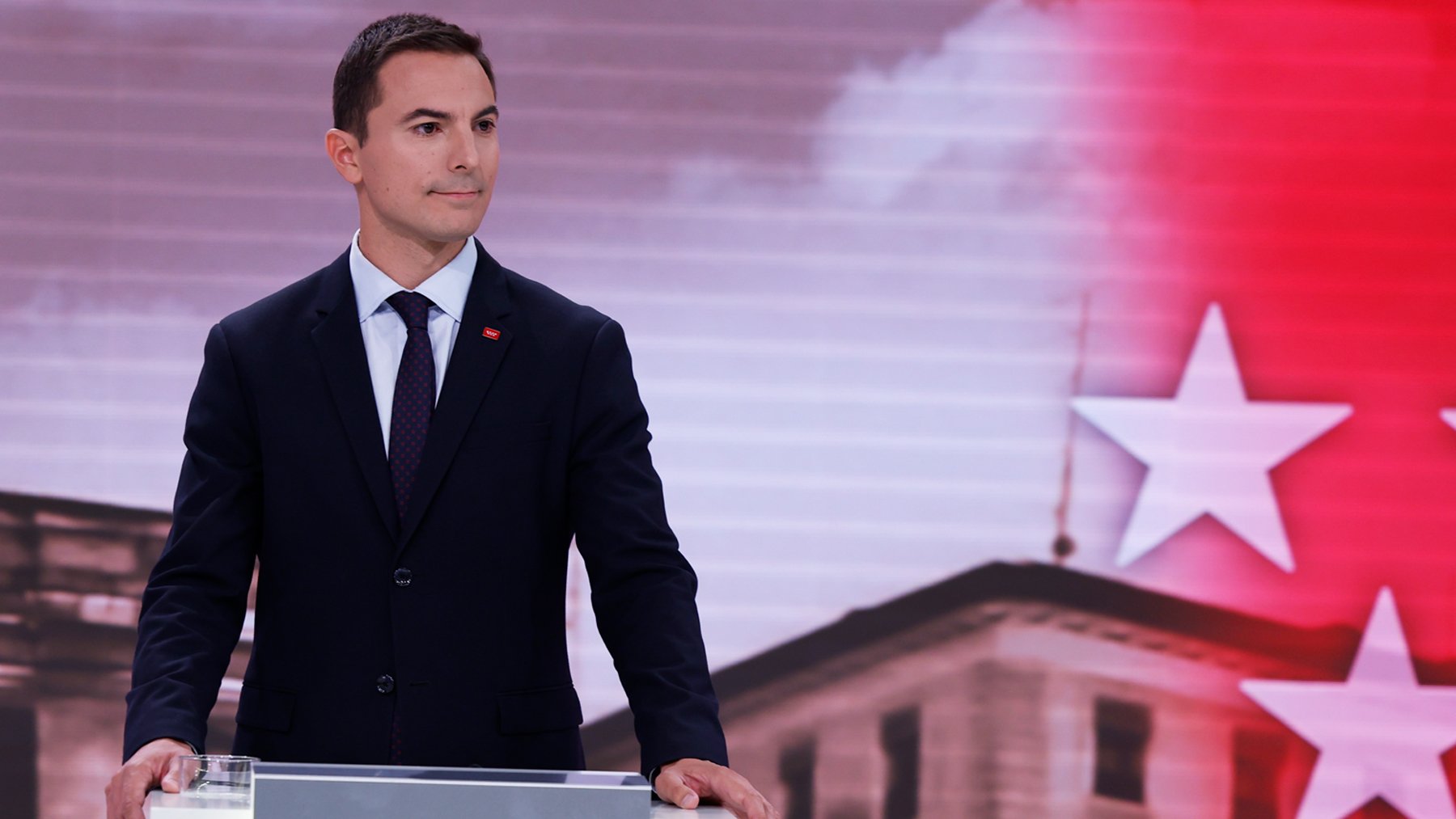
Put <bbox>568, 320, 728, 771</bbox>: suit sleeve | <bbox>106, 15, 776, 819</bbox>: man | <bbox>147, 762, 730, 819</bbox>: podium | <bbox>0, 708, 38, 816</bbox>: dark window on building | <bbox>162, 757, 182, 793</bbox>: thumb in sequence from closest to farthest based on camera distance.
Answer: <bbox>147, 762, 730, 819</bbox>: podium
<bbox>162, 757, 182, 793</bbox>: thumb
<bbox>568, 320, 728, 771</bbox>: suit sleeve
<bbox>106, 15, 776, 819</bbox>: man
<bbox>0, 708, 38, 816</bbox>: dark window on building

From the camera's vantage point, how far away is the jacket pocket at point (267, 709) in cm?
170

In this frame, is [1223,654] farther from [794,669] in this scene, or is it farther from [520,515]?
[520,515]

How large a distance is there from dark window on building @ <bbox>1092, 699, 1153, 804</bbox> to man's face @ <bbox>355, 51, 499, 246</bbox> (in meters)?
2.00

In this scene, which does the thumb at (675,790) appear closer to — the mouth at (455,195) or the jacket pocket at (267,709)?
the jacket pocket at (267,709)

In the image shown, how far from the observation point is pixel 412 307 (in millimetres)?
1748

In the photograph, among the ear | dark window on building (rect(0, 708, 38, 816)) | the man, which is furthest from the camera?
dark window on building (rect(0, 708, 38, 816))

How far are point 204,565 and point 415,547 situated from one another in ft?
0.77

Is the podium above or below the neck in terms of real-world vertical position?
below

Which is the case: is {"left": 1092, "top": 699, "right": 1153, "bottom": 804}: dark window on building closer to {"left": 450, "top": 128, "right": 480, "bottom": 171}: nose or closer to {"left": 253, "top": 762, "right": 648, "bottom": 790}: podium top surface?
{"left": 450, "top": 128, "right": 480, "bottom": 171}: nose

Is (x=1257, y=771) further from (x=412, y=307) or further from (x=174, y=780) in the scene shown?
(x=174, y=780)

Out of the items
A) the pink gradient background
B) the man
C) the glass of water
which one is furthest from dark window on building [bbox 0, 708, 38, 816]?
the glass of water

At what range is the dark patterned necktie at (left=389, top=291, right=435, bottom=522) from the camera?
168 centimetres

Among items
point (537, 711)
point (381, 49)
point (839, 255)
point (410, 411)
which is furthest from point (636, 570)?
point (839, 255)

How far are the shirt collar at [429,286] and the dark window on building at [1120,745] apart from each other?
193cm
